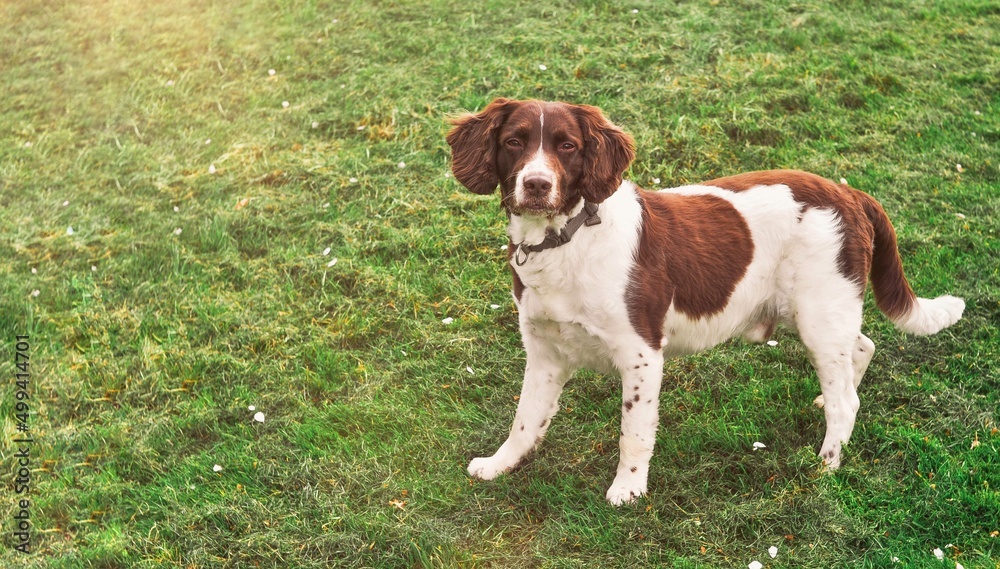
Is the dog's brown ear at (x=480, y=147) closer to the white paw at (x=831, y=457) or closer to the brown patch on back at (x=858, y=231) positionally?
the brown patch on back at (x=858, y=231)

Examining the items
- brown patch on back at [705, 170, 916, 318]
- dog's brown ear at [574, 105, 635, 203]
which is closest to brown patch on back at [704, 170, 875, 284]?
brown patch on back at [705, 170, 916, 318]

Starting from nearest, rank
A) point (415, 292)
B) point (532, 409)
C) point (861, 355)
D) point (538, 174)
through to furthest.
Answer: point (538, 174)
point (532, 409)
point (861, 355)
point (415, 292)

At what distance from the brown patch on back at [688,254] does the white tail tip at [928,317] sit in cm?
84

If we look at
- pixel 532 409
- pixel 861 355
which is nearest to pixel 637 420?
pixel 532 409

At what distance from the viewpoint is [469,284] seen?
534 centimetres

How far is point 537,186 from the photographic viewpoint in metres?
3.29

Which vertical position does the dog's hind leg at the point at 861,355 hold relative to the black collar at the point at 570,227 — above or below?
below

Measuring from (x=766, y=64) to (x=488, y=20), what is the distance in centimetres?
255

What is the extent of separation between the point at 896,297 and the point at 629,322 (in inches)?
54.2

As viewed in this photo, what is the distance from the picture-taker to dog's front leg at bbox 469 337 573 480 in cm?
390

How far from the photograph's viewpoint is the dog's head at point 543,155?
334 centimetres

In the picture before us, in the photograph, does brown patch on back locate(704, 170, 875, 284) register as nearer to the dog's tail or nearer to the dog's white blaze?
the dog's tail

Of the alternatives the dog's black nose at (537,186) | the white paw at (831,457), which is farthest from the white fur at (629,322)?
the dog's black nose at (537,186)

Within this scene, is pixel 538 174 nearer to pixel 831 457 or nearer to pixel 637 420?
pixel 637 420
